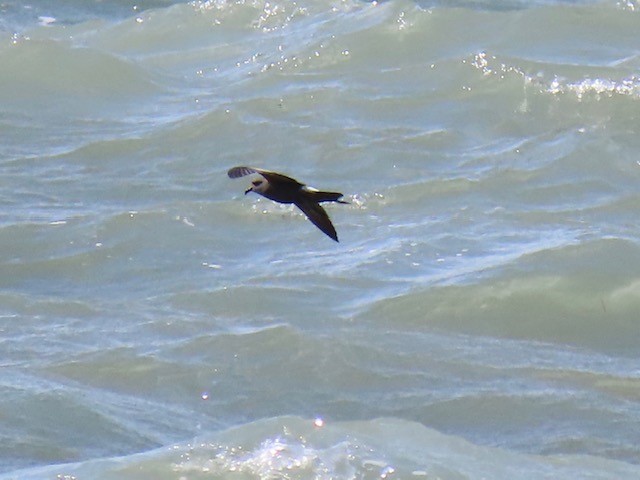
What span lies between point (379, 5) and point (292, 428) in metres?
7.70

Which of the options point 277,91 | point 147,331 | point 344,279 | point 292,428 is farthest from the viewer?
point 277,91

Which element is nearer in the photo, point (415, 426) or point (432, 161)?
point (415, 426)

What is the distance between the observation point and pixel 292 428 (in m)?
4.49

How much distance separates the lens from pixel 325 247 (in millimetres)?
6898

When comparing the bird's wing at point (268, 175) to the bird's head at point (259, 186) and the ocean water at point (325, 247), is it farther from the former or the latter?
the ocean water at point (325, 247)

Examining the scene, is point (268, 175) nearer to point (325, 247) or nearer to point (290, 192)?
point (290, 192)

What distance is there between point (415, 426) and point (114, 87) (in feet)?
18.6

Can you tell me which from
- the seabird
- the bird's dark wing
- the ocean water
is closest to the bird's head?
the seabird

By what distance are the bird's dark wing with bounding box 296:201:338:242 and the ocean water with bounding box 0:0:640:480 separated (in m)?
0.75

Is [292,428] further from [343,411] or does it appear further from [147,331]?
[147,331]

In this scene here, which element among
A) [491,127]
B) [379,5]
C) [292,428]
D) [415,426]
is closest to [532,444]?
[415,426]

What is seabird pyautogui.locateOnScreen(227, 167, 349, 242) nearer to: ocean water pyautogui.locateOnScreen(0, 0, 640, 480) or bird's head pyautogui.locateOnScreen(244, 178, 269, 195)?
bird's head pyautogui.locateOnScreen(244, 178, 269, 195)

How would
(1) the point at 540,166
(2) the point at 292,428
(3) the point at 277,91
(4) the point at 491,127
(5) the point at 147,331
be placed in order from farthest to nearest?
(3) the point at 277,91, (4) the point at 491,127, (1) the point at 540,166, (5) the point at 147,331, (2) the point at 292,428

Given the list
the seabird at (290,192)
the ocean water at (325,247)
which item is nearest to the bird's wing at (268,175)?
the seabird at (290,192)
